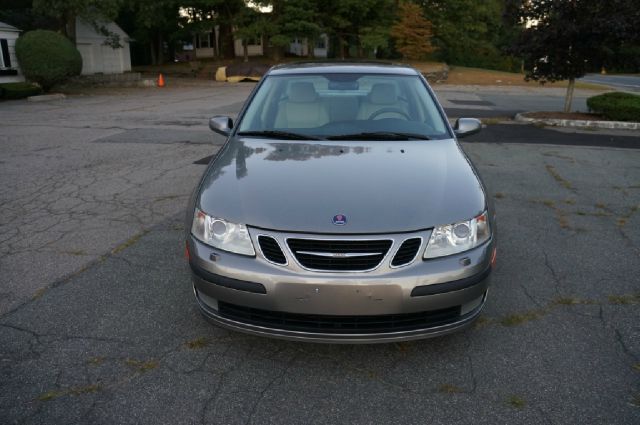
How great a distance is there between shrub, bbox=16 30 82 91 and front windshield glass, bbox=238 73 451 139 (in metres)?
19.4

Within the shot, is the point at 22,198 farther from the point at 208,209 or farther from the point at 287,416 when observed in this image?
the point at 287,416

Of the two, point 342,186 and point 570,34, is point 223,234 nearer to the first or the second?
point 342,186

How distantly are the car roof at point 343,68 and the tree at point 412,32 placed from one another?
102 feet

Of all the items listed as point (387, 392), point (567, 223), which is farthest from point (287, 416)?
point (567, 223)

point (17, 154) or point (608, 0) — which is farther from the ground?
point (608, 0)

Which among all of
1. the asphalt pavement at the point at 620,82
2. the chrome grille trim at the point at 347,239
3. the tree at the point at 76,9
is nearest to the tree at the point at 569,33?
the chrome grille trim at the point at 347,239

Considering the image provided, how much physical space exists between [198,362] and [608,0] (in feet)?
41.0

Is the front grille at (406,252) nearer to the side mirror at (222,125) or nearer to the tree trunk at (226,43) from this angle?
the side mirror at (222,125)

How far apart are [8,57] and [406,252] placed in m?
27.1

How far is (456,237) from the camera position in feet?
8.81

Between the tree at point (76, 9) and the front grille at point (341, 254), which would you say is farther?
the tree at point (76, 9)

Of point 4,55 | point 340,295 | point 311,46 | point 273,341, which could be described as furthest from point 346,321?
point 311,46

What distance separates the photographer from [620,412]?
2445 millimetres

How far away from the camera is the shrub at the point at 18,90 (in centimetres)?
1847
